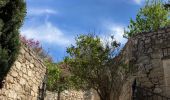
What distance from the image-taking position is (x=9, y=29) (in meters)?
6.46

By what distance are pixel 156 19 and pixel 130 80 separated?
25.5 feet

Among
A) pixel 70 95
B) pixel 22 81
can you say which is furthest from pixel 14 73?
pixel 70 95

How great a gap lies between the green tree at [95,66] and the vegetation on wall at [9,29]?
3.81 metres

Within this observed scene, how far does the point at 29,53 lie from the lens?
337 inches

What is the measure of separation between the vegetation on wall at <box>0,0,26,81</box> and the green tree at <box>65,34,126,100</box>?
381cm

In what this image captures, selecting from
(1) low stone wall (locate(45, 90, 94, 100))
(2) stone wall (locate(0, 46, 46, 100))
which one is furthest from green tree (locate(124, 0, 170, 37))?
(2) stone wall (locate(0, 46, 46, 100))

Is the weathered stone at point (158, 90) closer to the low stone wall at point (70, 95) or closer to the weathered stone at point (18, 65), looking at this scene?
the weathered stone at point (18, 65)

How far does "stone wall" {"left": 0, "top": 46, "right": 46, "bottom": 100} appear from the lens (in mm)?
7434

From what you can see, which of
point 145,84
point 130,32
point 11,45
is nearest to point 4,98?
point 11,45

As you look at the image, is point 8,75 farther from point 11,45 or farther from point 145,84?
point 145,84

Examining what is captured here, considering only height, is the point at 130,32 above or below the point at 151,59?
above

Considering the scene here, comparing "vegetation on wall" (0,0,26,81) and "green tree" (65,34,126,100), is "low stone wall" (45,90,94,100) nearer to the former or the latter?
"green tree" (65,34,126,100)

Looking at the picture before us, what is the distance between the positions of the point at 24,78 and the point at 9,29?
2.13m

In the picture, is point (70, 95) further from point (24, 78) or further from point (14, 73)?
point (14, 73)
